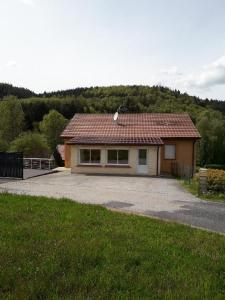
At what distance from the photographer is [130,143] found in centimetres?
2995

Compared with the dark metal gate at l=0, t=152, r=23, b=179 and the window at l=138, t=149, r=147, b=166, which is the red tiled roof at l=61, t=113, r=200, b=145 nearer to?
the window at l=138, t=149, r=147, b=166

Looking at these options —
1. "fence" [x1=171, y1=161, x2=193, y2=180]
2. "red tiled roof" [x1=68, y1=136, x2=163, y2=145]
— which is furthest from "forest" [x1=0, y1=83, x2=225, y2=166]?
"fence" [x1=171, y1=161, x2=193, y2=180]

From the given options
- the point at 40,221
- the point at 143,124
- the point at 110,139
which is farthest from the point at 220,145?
the point at 40,221

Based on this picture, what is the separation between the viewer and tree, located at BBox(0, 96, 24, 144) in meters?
65.2

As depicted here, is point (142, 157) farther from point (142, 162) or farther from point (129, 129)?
point (129, 129)

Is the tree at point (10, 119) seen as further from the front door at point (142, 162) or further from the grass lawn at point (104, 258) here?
the grass lawn at point (104, 258)

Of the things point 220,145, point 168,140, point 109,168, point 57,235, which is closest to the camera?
point 57,235

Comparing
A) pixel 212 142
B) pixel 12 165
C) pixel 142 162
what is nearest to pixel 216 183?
pixel 12 165

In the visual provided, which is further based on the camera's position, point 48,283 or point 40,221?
point 40,221

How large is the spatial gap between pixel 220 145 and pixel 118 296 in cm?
6913

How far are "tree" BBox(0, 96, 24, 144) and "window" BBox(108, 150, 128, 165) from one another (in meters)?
37.7

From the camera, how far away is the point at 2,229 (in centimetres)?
812

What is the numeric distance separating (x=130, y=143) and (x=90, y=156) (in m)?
3.15

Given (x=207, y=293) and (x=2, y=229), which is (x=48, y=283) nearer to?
(x=207, y=293)
